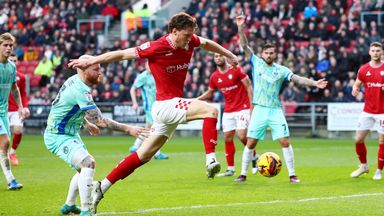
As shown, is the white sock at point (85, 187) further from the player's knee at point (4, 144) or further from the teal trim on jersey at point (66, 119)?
the player's knee at point (4, 144)

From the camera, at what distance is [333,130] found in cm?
2925

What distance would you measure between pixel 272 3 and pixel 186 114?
82.9ft

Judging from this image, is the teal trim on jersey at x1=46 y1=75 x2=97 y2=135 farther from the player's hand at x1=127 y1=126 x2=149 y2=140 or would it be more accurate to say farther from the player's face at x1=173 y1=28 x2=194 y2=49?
the player's face at x1=173 y1=28 x2=194 y2=49

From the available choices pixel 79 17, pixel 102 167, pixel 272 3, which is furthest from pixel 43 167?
pixel 79 17

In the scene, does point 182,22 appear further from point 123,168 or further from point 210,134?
point 123,168

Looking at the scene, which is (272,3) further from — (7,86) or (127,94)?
(7,86)

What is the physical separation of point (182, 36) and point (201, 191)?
3.39 meters

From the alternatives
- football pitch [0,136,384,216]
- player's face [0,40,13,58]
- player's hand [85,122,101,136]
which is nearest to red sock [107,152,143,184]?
football pitch [0,136,384,216]

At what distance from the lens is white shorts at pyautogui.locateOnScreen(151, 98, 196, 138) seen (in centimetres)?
1005

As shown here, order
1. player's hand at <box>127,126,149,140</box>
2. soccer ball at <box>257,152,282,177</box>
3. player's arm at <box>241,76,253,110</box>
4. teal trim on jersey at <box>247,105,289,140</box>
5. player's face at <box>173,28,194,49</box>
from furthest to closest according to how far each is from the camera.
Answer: player's arm at <box>241,76,253,110</box>, teal trim on jersey at <box>247,105,289,140</box>, soccer ball at <box>257,152,282,177</box>, player's face at <box>173,28,194,49</box>, player's hand at <box>127,126,149,140</box>

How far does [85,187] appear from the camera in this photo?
947 centimetres

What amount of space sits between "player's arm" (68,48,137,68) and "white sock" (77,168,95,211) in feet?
4.27

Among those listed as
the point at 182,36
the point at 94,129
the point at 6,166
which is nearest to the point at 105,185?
the point at 94,129

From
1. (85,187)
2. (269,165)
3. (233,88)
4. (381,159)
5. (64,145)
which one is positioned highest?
(233,88)
